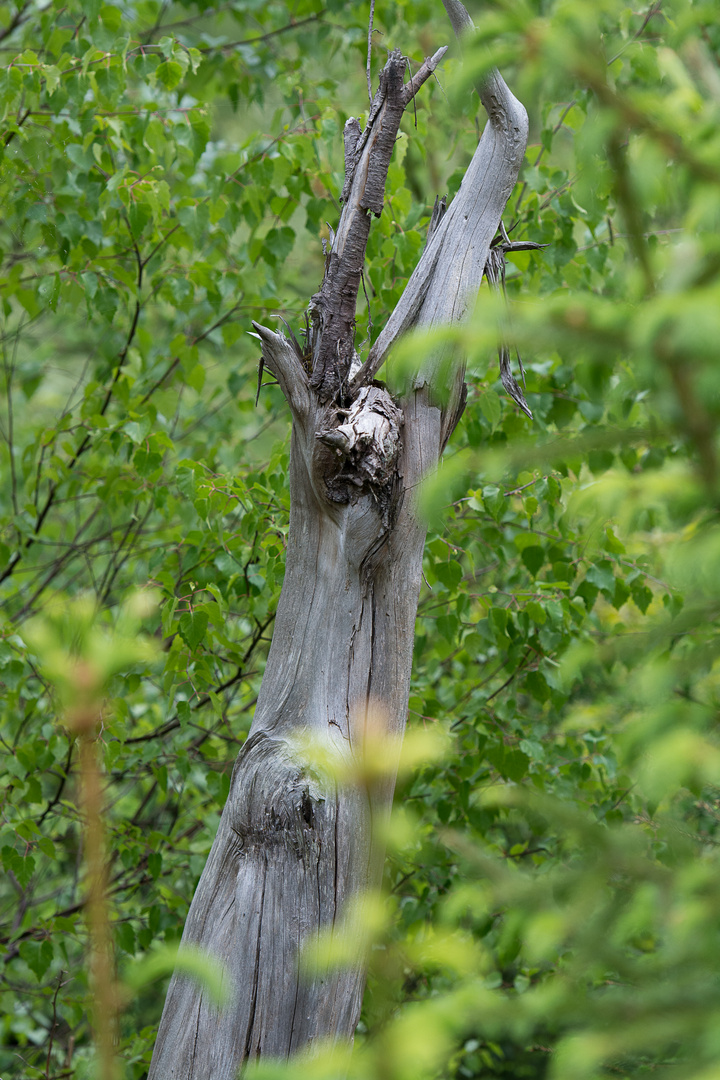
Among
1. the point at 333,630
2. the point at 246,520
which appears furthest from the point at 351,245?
the point at 246,520

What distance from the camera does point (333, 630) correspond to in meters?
1.77

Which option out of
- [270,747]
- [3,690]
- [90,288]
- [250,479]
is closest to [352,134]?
[90,288]

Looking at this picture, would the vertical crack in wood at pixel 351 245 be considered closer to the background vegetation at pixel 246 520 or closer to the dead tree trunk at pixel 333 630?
the dead tree trunk at pixel 333 630

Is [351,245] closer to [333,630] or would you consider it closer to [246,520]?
[333,630]

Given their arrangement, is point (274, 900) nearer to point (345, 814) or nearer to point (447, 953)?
point (345, 814)

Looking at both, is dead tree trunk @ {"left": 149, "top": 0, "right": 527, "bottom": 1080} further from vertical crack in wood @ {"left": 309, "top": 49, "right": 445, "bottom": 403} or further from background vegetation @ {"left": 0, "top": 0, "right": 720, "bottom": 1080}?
background vegetation @ {"left": 0, "top": 0, "right": 720, "bottom": 1080}

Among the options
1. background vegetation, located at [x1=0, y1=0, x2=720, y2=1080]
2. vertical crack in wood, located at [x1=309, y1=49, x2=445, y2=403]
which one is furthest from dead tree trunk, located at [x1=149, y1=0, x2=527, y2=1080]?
background vegetation, located at [x1=0, y1=0, x2=720, y2=1080]

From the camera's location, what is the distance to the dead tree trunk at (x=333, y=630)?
160cm

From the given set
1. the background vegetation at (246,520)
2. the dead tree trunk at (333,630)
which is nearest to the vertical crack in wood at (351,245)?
the dead tree trunk at (333,630)

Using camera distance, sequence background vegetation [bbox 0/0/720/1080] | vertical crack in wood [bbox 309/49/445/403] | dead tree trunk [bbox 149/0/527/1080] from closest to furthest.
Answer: dead tree trunk [bbox 149/0/527/1080] < vertical crack in wood [bbox 309/49/445/403] < background vegetation [bbox 0/0/720/1080]

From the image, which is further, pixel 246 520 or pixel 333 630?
pixel 246 520

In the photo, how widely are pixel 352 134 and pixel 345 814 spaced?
62.3 inches

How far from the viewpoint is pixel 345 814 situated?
5.44 feet

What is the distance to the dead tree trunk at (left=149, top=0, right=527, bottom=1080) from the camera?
160 centimetres
